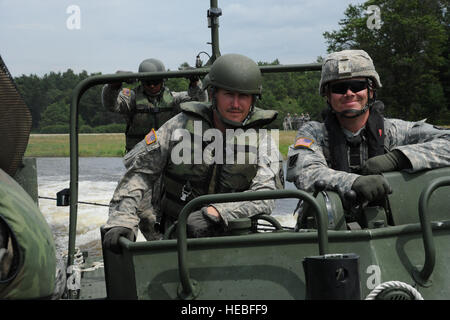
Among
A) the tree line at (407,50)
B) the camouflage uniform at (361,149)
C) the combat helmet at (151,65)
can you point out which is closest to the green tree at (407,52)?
the tree line at (407,50)

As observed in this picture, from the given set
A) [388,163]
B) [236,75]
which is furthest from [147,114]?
[388,163]

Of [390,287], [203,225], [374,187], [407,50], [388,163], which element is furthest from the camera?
[407,50]

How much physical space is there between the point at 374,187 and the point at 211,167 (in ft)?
4.10

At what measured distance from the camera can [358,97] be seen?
13.1 feet

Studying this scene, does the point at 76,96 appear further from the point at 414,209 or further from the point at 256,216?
the point at 414,209

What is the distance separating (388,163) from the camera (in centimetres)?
362

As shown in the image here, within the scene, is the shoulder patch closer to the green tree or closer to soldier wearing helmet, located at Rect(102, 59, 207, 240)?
soldier wearing helmet, located at Rect(102, 59, 207, 240)

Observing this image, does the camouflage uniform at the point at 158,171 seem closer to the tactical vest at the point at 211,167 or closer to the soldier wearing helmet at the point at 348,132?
the tactical vest at the point at 211,167

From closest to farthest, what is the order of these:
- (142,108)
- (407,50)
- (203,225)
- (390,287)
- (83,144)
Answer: (390,287) < (203,225) < (142,108) < (407,50) < (83,144)

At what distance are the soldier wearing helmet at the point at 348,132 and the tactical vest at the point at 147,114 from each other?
378 cm

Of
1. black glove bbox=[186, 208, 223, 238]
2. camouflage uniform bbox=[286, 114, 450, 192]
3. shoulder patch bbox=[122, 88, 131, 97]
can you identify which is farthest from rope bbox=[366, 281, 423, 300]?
shoulder patch bbox=[122, 88, 131, 97]

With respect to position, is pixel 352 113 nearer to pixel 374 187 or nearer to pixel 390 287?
pixel 374 187

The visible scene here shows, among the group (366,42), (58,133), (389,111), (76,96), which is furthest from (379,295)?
(58,133)
